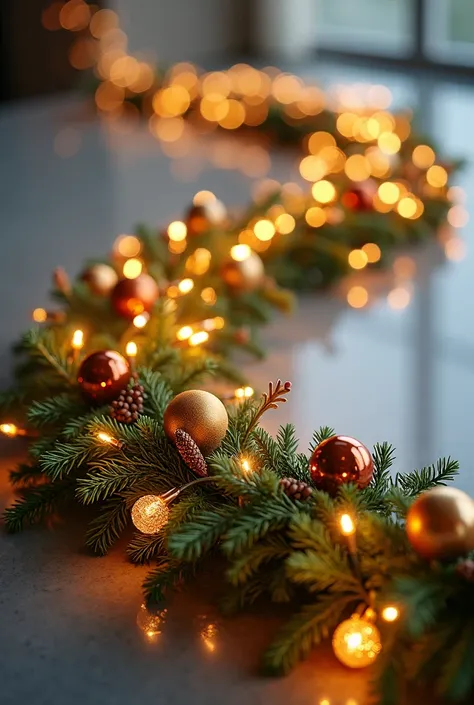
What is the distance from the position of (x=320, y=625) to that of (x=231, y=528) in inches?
6.3

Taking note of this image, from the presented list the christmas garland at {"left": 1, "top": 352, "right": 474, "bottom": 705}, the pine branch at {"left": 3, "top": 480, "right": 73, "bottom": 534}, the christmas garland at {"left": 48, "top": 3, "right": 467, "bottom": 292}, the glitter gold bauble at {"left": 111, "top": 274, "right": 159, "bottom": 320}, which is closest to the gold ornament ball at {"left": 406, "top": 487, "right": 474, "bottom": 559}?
the christmas garland at {"left": 1, "top": 352, "right": 474, "bottom": 705}

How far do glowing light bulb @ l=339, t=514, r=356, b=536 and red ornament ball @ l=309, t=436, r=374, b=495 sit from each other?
0.32 feet

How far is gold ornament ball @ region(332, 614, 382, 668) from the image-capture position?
1027 mm

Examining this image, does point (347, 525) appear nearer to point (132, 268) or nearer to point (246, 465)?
point (246, 465)

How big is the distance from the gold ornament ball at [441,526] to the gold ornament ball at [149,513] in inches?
12.7

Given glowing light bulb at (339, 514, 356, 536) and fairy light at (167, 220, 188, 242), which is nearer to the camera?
glowing light bulb at (339, 514, 356, 536)

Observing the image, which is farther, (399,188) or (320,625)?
(399,188)

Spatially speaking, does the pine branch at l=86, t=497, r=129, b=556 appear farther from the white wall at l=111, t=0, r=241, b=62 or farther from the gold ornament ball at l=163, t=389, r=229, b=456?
the white wall at l=111, t=0, r=241, b=62

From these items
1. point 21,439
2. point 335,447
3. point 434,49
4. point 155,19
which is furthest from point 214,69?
point 335,447

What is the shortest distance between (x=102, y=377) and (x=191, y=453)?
0.27 metres

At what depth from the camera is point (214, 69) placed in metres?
5.34

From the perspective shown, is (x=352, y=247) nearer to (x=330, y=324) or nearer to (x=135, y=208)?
(x=330, y=324)

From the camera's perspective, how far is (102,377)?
1.43 m

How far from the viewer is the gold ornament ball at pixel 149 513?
47.0 inches
